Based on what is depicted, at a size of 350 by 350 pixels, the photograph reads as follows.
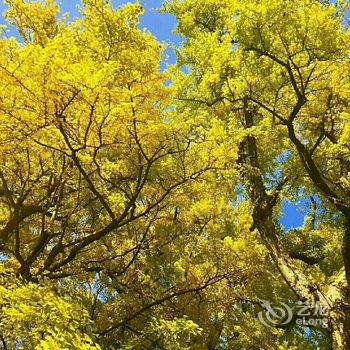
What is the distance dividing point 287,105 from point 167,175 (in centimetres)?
250

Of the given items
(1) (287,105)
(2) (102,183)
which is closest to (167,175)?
(2) (102,183)

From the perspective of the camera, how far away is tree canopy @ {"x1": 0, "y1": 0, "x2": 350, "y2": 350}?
451 cm

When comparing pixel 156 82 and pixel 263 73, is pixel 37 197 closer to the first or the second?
pixel 156 82

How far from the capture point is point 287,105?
7.64 m

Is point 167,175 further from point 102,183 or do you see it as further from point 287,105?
point 287,105

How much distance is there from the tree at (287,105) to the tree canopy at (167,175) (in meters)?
0.03

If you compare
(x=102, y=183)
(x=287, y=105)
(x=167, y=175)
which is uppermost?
(x=287, y=105)

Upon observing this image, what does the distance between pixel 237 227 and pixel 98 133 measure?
4571mm

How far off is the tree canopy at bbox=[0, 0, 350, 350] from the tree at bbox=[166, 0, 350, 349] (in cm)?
3

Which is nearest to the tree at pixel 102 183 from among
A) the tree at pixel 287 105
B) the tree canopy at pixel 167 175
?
the tree canopy at pixel 167 175

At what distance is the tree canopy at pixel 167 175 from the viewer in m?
4.51

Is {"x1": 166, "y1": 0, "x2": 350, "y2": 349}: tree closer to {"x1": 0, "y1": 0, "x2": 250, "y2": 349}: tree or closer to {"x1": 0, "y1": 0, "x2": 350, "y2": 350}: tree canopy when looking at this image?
{"x1": 0, "y1": 0, "x2": 350, "y2": 350}: tree canopy

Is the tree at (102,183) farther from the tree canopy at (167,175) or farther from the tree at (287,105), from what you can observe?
the tree at (287,105)

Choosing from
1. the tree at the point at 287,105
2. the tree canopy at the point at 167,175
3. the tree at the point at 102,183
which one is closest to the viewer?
the tree at the point at 102,183
